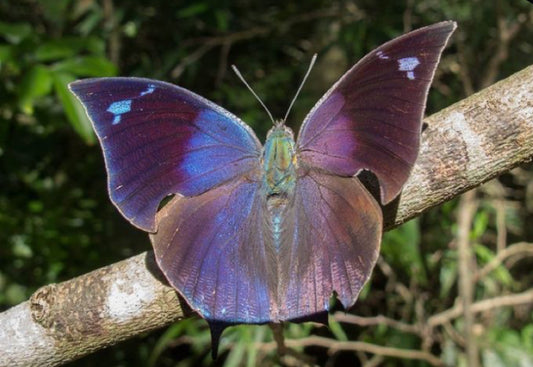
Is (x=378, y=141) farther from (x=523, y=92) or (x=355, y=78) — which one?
(x=523, y=92)

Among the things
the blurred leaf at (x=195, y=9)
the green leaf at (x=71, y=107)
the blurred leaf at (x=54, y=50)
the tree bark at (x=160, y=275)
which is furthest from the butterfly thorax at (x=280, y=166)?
Result: the blurred leaf at (x=195, y=9)

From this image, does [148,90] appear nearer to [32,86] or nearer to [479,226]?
[32,86]

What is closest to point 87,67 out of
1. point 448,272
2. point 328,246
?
point 328,246

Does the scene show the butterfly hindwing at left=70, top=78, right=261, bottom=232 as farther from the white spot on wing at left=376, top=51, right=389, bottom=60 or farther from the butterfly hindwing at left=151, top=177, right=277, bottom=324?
the white spot on wing at left=376, top=51, right=389, bottom=60

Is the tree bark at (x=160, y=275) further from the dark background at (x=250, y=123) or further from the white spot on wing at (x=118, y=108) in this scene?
the dark background at (x=250, y=123)

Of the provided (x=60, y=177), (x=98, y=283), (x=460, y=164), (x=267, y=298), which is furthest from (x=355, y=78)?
(x=60, y=177)

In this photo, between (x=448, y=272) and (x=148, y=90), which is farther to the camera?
(x=448, y=272)
